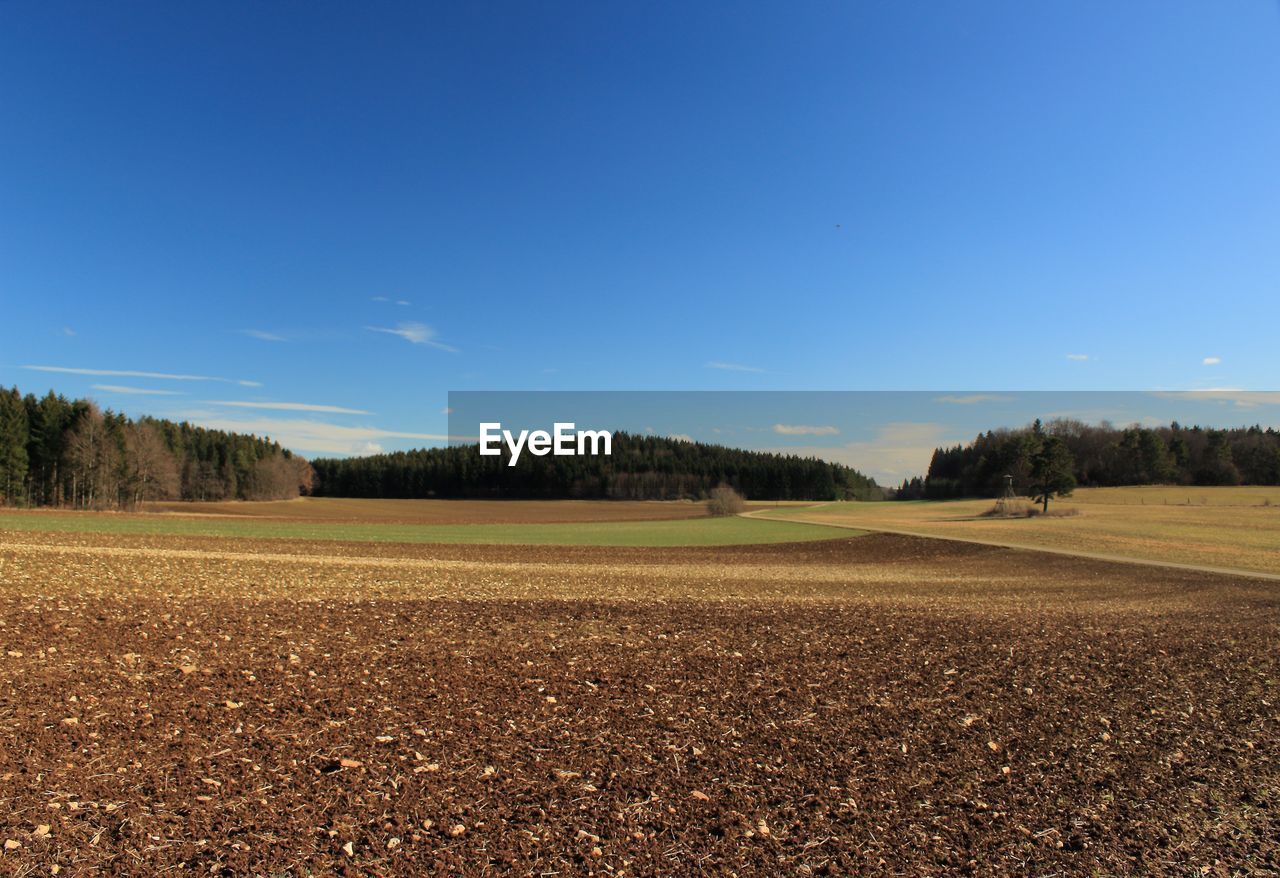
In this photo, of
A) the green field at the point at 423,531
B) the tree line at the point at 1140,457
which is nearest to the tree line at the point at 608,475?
the tree line at the point at 1140,457

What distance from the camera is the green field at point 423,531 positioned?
123 ft

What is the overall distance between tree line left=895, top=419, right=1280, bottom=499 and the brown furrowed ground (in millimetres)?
99577

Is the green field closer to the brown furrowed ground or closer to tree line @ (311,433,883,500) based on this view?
the brown furrowed ground

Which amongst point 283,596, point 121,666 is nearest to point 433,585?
point 283,596

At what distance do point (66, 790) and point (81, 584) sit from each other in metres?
10.1

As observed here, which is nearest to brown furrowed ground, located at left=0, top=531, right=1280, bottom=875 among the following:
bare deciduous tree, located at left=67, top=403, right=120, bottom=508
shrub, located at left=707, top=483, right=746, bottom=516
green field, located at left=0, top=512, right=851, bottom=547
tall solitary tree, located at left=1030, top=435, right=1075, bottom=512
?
green field, located at left=0, top=512, right=851, bottom=547

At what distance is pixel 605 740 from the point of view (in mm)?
6621

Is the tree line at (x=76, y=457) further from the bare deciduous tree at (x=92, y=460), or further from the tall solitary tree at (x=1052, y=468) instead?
the tall solitary tree at (x=1052, y=468)

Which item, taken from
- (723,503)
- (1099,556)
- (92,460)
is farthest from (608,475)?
(1099,556)

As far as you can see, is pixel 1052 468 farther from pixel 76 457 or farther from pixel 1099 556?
pixel 76 457

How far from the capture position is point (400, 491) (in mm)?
133625

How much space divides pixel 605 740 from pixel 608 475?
118629 mm

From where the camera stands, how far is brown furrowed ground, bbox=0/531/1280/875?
4.77m

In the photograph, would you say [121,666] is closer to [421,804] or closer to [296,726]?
[296,726]
